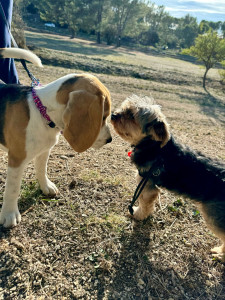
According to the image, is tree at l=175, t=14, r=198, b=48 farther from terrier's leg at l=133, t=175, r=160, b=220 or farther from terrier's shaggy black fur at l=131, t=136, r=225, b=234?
terrier's leg at l=133, t=175, r=160, b=220

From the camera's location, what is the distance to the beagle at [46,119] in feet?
8.68

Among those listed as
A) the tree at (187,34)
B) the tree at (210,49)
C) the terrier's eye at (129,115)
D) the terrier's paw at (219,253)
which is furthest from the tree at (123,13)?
the terrier's paw at (219,253)

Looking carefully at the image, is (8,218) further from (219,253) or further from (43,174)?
Result: (219,253)

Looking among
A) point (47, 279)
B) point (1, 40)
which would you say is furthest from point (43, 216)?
point (1, 40)

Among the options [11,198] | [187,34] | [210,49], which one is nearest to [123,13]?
[187,34]

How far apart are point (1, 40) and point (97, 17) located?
57.5m

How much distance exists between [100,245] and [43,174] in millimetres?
1423

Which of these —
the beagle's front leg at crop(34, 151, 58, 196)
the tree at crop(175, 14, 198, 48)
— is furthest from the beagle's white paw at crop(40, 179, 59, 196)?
the tree at crop(175, 14, 198, 48)

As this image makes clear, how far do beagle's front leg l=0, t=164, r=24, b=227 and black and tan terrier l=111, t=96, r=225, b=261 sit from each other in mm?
1647

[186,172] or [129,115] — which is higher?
[129,115]

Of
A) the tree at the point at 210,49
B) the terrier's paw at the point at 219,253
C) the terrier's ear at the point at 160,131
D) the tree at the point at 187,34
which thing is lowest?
the terrier's paw at the point at 219,253

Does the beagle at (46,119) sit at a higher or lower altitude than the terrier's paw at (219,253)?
higher

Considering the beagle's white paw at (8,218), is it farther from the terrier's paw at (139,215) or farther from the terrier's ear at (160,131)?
the terrier's ear at (160,131)

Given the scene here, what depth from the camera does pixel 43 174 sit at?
12.5ft
